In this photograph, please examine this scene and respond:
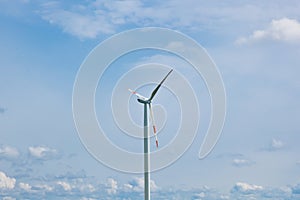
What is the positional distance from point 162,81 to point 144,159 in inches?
384

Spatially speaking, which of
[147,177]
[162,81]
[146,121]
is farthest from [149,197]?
[162,81]

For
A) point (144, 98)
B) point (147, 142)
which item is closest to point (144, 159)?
point (147, 142)

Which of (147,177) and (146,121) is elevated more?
(146,121)

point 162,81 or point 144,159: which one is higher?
point 162,81

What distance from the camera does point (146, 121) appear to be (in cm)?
Answer: 7206

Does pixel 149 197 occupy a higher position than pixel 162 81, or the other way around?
pixel 162 81

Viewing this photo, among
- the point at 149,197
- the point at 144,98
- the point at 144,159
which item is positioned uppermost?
the point at 144,98

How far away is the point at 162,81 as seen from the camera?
7106 centimetres

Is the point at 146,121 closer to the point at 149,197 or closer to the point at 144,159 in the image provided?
the point at 144,159

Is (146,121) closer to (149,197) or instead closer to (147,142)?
(147,142)

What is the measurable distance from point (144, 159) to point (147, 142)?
7.13 ft

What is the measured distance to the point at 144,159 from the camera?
237ft

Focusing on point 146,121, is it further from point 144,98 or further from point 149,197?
point 149,197

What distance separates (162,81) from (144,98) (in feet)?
13.0
